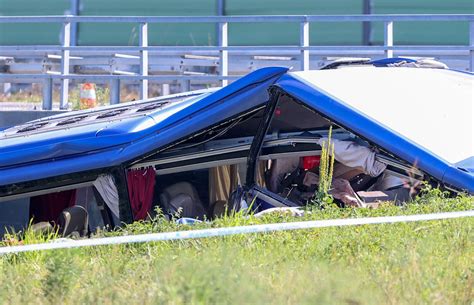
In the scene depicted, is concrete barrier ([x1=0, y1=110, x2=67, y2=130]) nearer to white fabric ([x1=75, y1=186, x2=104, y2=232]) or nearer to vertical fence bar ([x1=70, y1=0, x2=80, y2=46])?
white fabric ([x1=75, y1=186, x2=104, y2=232])

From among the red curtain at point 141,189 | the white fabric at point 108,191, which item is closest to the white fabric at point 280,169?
the red curtain at point 141,189

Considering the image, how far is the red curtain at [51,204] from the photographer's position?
34.6 feet

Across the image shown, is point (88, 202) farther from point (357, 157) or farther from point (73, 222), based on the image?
point (357, 157)

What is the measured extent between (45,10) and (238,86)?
35.9ft

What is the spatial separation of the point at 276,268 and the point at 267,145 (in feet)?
11.0

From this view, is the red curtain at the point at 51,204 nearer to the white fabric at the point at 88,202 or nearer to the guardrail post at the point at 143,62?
the white fabric at the point at 88,202

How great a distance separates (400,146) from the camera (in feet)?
25.6

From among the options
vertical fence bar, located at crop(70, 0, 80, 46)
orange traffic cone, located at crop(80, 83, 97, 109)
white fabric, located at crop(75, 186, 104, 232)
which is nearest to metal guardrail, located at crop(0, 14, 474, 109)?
orange traffic cone, located at crop(80, 83, 97, 109)

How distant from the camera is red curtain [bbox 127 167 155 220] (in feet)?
30.2

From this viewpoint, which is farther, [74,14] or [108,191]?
[74,14]

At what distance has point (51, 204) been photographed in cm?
1066

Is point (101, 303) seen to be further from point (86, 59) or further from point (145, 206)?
point (86, 59)

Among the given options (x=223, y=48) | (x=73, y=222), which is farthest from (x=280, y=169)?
(x=223, y=48)

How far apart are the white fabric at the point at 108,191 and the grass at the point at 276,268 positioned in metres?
1.52
